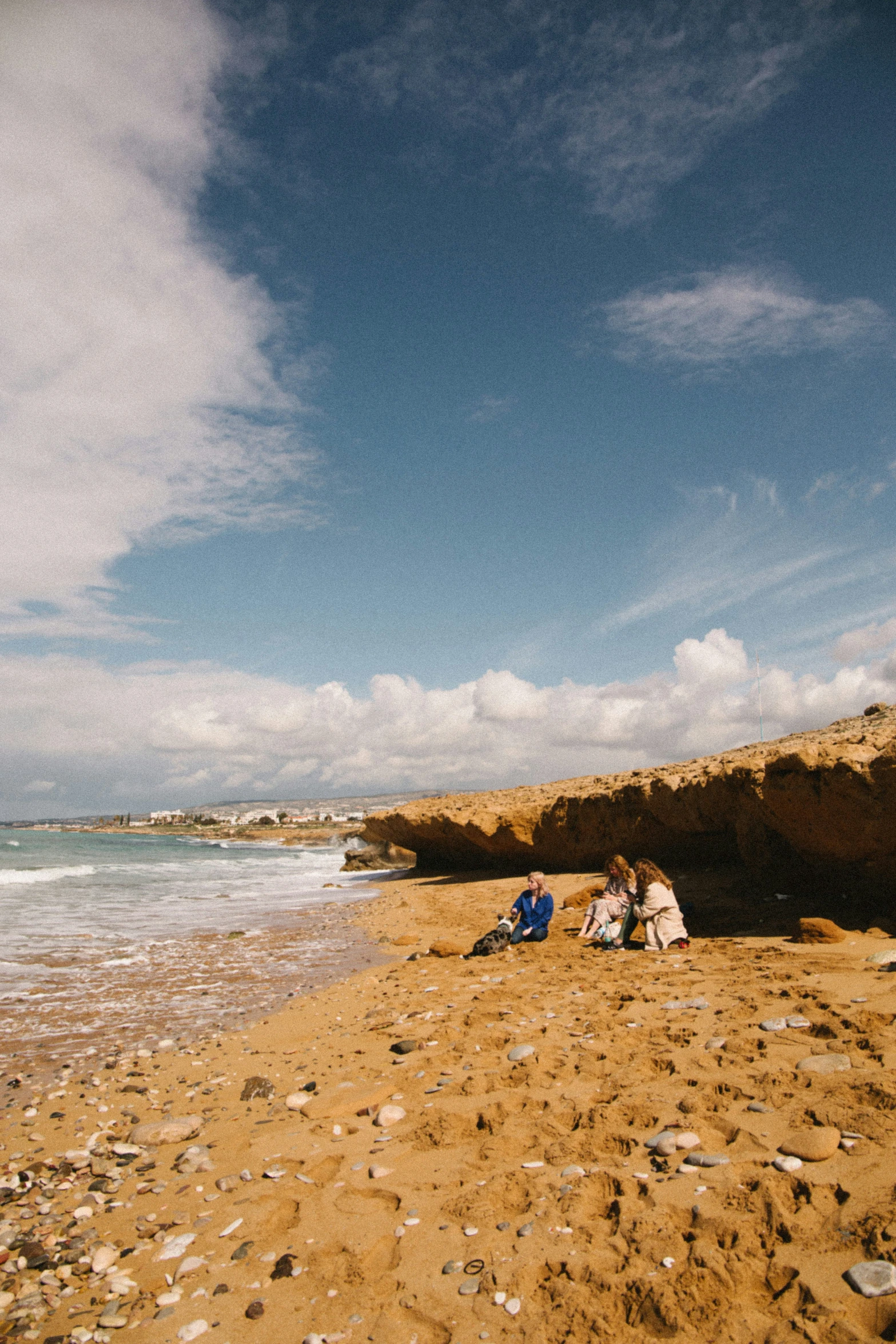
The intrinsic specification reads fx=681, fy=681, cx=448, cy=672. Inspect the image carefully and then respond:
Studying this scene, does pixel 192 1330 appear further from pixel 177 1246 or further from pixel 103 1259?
pixel 103 1259

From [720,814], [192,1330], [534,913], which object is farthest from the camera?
[720,814]

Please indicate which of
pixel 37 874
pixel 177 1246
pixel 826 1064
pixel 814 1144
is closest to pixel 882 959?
pixel 826 1064

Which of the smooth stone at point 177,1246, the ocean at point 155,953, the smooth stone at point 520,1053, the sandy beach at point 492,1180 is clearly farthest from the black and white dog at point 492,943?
the smooth stone at point 177,1246

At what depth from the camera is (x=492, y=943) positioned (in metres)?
10.1

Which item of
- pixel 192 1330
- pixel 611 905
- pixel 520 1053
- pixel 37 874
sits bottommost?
pixel 37 874

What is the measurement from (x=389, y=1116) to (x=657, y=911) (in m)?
5.29

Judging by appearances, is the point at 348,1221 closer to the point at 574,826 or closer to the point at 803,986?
the point at 803,986

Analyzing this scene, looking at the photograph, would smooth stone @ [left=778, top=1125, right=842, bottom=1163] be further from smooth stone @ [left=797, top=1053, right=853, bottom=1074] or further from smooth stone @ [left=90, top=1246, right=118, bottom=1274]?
smooth stone @ [left=90, top=1246, right=118, bottom=1274]

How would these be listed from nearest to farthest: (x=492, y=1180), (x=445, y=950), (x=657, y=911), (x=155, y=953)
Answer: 1. (x=492, y=1180)
2. (x=657, y=911)
3. (x=445, y=950)
4. (x=155, y=953)

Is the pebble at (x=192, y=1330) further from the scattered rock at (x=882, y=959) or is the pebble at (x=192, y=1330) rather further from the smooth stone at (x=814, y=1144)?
the scattered rock at (x=882, y=959)

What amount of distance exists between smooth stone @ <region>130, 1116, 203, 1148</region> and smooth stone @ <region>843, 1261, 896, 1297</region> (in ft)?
14.0

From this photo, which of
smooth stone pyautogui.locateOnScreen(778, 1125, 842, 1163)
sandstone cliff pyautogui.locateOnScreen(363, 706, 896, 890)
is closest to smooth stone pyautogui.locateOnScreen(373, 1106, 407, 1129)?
smooth stone pyautogui.locateOnScreen(778, 1125, 842, 1163)

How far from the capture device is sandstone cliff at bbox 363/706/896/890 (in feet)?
25.7

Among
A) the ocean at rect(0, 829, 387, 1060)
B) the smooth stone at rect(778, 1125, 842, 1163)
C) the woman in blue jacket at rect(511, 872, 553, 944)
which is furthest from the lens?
the woman in blue jacket at rect(511, 872, 553, 944)
